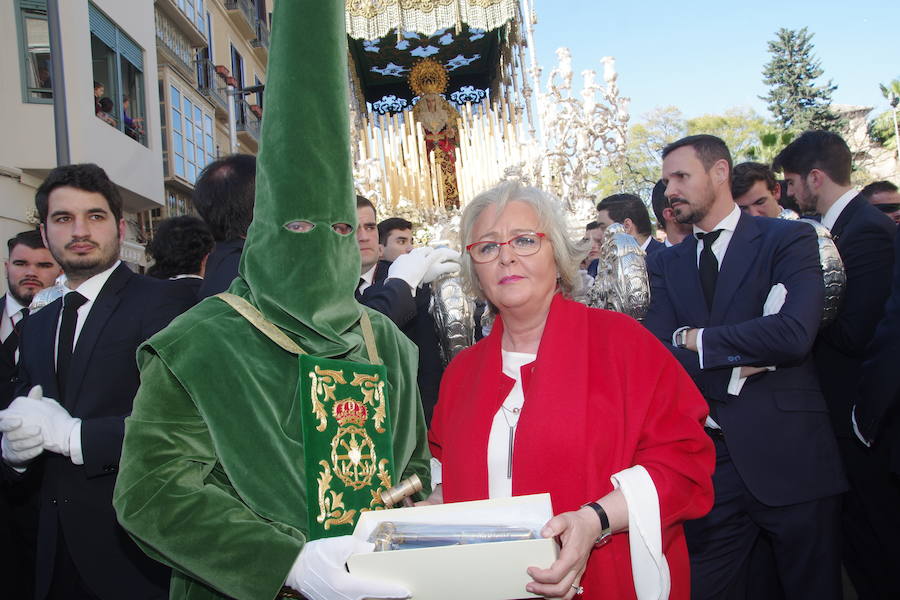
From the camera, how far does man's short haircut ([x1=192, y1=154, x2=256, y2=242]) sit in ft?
8.36

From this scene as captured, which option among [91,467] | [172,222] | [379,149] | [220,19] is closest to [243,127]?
[220,19]

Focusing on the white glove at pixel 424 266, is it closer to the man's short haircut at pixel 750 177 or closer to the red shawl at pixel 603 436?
the red shawl at pixel 603 436

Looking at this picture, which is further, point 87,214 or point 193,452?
point 87,214

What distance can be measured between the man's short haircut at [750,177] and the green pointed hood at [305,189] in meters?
3.17

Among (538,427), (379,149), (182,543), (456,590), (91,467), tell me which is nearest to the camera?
(456,590)

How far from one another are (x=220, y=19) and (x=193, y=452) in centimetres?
2311

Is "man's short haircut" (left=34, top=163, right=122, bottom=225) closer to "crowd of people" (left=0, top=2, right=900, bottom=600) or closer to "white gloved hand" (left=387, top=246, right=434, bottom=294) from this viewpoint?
"crowd of people" (left=0, top=2, right=900, bottom=600)

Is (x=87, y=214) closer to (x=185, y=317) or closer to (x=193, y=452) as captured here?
(x=185, y=317)

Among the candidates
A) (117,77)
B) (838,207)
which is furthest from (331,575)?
(117,77)

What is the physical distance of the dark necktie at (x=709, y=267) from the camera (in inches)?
117

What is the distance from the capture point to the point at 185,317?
1.85 m

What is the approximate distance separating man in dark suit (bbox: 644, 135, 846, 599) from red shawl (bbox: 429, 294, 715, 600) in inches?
→ 32.1

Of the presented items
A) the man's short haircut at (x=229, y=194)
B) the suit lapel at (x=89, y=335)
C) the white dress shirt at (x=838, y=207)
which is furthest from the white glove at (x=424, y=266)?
the white dress shirt at (x=838, y=207)

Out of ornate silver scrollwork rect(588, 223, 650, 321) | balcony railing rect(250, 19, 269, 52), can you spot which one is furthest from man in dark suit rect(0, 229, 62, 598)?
balcony railing rect(250, 19, 269, 52)
